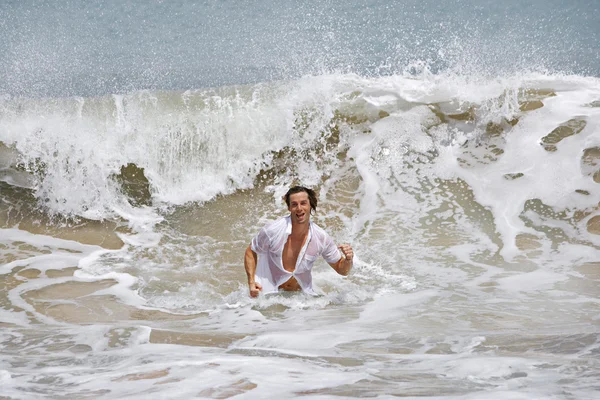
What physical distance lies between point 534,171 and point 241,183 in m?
3.60

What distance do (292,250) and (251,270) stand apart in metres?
0.34

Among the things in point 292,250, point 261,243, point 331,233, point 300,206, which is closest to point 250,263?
point 261,243

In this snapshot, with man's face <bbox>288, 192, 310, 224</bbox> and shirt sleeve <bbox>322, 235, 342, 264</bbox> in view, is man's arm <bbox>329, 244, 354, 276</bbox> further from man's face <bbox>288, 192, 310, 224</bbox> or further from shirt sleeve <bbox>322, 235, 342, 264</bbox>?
man's face <bbox>288, 192, 310, 224</bbox>

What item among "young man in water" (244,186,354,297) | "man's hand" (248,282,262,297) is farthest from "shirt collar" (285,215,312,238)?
"man's hand" (248,282,262,297)

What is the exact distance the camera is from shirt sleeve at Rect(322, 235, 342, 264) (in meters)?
4.77

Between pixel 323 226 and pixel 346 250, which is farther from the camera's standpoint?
pixel 323 226

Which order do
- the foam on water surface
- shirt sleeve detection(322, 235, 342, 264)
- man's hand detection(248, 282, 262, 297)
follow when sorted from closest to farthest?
the foam on water surface
man's hand detection(248, 282, 262, 297)
shirt sleeve detection(322, 235, 342, 264)

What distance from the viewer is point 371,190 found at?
8.26 m

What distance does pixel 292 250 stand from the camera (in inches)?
190

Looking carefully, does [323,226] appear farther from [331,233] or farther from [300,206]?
[300,206]

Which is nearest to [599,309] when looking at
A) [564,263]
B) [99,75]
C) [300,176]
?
[564,263]

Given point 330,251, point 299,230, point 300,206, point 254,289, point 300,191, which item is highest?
point 300,191

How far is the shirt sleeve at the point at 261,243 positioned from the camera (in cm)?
473

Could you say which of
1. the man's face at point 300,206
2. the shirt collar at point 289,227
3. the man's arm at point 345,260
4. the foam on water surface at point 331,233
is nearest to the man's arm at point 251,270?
the foam on water surface at point 331,233
